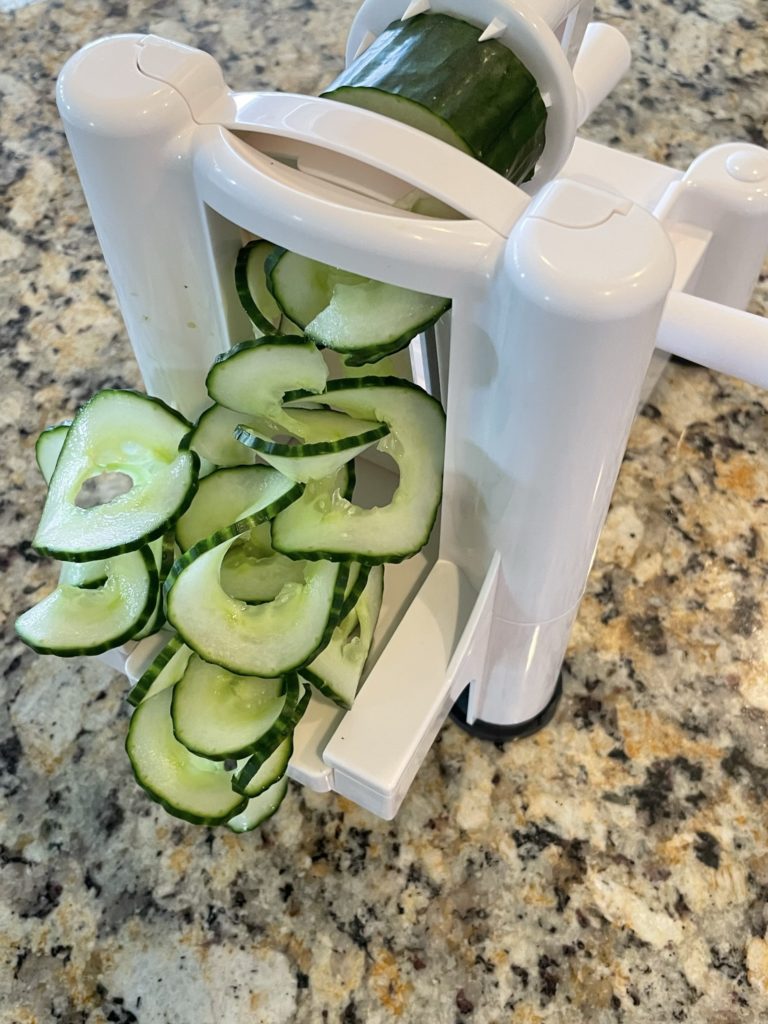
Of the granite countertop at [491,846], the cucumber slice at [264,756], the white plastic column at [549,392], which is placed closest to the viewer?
the white plastic column at [549,392]

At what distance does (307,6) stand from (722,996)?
1.18m

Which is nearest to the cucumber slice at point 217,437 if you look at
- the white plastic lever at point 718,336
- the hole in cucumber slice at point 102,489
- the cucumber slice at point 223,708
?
the cucumber slice at point 223,708

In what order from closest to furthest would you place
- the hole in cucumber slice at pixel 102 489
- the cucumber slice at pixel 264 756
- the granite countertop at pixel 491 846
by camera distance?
the cucumber slice at pixel 264 756, the granite countertop at pixel 491 846, the hole in cucumber slice at pixel 102 489

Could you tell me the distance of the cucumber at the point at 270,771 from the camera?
447 mm

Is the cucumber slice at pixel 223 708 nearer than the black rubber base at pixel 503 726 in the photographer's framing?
Yes

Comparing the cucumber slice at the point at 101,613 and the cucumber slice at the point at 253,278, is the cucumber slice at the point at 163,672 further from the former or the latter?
the cucumber slice at the point at 253,278


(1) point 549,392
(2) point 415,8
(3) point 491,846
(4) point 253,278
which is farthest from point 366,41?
(3) point 491,846

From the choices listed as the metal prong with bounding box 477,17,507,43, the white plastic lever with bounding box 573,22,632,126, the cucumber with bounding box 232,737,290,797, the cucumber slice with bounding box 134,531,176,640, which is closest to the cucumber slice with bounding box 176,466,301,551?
the cucumber slice with bounding box 134,531,176,640

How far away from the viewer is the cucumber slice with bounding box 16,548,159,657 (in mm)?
458

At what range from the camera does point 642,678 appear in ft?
2.26

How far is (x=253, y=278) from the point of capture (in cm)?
45

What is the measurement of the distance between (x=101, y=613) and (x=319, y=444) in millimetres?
162

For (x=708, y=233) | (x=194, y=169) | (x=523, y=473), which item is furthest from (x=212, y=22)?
(x=523, y=473)

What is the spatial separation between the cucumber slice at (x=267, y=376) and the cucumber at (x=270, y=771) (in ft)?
0.53
